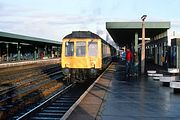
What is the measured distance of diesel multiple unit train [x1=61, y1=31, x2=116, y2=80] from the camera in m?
21.0

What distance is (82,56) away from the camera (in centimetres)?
2117

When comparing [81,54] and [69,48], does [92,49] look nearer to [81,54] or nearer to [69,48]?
[81,54]

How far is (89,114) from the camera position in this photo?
9148mm

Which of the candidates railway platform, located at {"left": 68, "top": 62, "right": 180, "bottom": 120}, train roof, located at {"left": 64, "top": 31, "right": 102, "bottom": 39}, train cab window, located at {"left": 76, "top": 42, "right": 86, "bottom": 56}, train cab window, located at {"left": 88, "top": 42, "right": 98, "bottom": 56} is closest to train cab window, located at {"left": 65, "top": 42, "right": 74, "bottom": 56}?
train cab window, located at {"left": 76, "top": 42, "right": 86, "bottom": 56}

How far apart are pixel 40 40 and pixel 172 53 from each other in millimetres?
37400

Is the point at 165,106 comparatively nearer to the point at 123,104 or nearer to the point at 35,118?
the point at 123,104

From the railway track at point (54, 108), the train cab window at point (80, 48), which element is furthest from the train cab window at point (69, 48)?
the railway track at point (54, 108)

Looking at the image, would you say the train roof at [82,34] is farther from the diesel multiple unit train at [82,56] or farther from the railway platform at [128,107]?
the railway platform at [128,107]

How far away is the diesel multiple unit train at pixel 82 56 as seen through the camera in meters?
21.0

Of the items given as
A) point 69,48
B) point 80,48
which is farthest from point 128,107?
point 69,48

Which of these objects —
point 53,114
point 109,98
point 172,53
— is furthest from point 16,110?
point 172,53

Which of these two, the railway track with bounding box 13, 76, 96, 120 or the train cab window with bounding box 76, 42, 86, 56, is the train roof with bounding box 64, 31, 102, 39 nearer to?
the train cab window with bounding box 76, 42, 86, 56

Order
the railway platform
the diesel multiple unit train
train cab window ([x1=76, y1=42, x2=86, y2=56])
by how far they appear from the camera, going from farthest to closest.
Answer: train cab window ([x1=76, y1=42, x2=86, y2=56]) → the diesel multiple unit train → the railway platform

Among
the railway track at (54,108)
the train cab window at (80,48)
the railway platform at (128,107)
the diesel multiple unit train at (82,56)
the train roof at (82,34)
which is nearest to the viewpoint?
the railway platform at (128,107)
